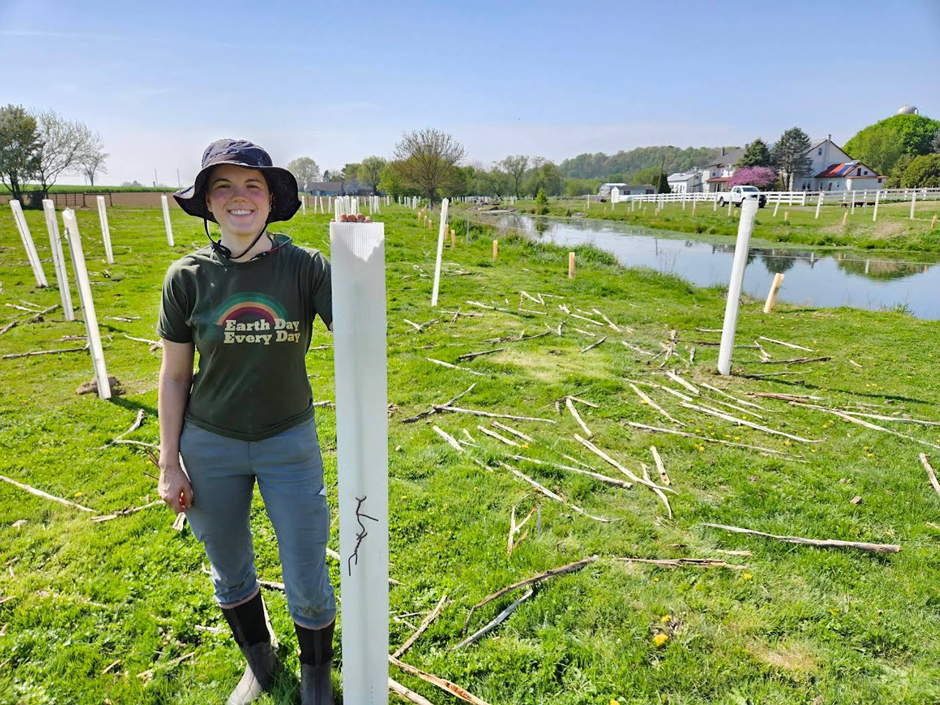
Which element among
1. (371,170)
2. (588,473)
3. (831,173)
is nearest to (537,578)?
(588,473)

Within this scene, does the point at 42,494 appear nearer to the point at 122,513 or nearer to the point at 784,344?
the point at 122,513

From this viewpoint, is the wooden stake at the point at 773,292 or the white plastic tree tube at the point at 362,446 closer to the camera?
the white plastic tree tube at the point at 362,446

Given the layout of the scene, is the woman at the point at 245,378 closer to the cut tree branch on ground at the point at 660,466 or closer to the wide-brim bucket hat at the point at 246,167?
the wide-brim bucket hat at the point at 246,167

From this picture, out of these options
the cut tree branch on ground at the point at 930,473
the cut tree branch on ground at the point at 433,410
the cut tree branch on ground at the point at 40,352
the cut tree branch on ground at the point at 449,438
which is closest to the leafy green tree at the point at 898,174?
the cut tree branch on ground at the point at 930,473

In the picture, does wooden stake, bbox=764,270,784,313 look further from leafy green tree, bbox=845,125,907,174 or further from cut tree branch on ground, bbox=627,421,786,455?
leafy green tree, bbox=845,125,907,174

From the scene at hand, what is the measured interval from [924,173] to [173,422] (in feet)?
276

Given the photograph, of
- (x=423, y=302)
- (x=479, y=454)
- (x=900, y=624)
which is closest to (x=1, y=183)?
(x=423, y=302)

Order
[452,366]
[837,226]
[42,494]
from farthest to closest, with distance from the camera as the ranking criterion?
1. [837,226]
2. [452,366]
3. [42,494]

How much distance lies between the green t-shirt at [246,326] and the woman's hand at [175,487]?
24 centimetres

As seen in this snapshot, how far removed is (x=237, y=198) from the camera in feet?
7.98

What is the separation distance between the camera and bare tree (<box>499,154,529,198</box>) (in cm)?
11450

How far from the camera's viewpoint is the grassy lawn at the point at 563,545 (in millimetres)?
3279

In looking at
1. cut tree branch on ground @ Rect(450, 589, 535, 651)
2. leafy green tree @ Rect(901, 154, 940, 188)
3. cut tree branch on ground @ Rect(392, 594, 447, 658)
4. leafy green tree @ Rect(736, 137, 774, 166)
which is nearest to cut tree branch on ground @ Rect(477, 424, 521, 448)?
cut tree branch on ground @ Rect(450, 589, 535, 651)

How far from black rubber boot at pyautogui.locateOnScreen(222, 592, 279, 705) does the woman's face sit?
77.1 inches
